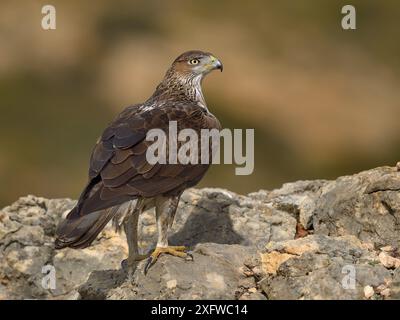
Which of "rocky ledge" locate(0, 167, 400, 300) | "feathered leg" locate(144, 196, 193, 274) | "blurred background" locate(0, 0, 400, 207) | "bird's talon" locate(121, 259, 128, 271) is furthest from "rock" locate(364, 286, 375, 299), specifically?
"blurred background" locate(0, 0, 400, 207)

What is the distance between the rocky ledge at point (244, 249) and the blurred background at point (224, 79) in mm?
12099

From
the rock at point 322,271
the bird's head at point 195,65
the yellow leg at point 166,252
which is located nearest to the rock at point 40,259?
the yellow leg at point 166,252

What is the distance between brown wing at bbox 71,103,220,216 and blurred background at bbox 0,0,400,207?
537 inches

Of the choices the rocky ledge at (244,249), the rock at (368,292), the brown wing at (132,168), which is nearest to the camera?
the rock at (368,292)

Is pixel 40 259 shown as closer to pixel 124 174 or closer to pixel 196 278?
pixel 124 174

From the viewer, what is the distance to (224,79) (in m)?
33.7

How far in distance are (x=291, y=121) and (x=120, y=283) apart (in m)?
20.9

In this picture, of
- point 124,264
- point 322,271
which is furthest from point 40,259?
point 322,271

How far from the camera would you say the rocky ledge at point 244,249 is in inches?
377

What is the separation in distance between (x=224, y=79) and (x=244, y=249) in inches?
920

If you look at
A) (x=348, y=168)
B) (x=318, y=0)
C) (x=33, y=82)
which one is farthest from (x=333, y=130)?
(x=33, y=82)

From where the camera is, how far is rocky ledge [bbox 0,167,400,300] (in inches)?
377

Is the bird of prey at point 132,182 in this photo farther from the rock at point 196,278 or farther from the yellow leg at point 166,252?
the rock at point 196,278

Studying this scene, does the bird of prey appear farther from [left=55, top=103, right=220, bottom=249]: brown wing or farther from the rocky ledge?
the rocky ledge
